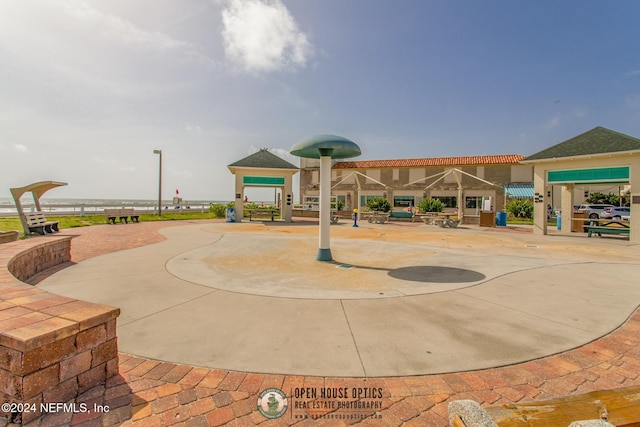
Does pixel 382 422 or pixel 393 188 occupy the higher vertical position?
pixel 393 188

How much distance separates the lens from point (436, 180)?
34344 mm

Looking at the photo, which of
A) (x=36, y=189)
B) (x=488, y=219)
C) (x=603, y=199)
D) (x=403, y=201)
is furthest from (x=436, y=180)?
(x=36, y=189)

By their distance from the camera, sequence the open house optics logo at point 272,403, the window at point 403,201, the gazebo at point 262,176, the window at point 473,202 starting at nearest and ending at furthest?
1. the open house optics logo at point 272,403
2. the gazebo at point 262,176
3. the window at point 473,202
4. the window at point 403,201

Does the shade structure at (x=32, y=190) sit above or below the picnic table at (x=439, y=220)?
above

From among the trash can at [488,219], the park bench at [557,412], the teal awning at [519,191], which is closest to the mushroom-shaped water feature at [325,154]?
the park bench at [557,412]

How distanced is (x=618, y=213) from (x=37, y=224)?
140 ft

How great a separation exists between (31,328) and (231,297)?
2840 mm

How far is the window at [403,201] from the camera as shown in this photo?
121 feet

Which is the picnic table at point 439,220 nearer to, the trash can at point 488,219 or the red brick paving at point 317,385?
the trash can at point 488,219

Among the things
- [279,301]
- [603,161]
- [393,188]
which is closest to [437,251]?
[279,301]

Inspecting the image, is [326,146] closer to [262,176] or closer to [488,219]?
[262,176]

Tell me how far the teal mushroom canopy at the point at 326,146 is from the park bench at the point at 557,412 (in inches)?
251

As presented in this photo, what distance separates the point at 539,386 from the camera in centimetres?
270

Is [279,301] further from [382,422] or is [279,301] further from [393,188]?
[393,188]
